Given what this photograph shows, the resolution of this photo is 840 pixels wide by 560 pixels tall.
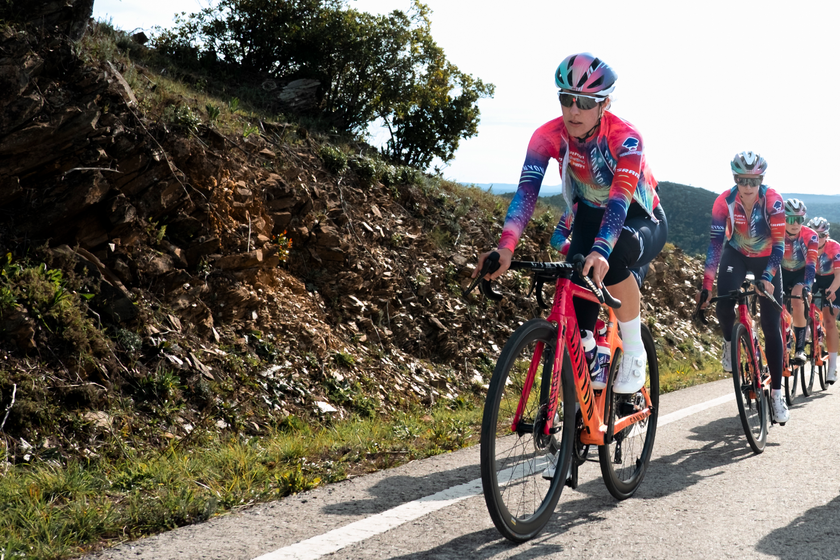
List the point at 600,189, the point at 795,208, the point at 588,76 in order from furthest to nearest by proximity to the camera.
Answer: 1. the point at 795,208
2. the point at 600,189
3. the point at 588,76

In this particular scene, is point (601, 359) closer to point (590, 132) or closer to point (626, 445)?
point (626, 445)

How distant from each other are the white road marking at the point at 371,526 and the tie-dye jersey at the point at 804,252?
6992 mm

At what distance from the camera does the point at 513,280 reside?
1076 cm

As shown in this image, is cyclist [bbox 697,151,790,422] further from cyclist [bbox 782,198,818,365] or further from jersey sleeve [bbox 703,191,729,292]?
cyclist [bbox 782,198,818,365]

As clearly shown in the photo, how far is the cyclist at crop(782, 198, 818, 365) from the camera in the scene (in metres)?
8.88

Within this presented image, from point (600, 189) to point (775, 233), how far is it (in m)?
3.25

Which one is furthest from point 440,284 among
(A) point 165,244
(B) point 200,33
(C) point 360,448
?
(B) point 200,33

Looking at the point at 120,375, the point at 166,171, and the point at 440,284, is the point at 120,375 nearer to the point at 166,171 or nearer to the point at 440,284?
the point at 166,171

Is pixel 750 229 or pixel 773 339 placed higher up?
pixel 750 229

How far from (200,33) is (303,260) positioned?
7197 mm

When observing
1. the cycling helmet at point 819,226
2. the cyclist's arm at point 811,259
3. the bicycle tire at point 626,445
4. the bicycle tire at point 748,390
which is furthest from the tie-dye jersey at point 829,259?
Result: the bicycle tire at point 626,445

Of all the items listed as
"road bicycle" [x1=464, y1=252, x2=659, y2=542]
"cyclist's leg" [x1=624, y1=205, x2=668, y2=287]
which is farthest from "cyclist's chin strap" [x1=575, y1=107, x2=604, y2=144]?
"road bicycle" [x1=464, y1=252, x2=659, y2=542]

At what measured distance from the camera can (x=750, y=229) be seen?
6.46 metres

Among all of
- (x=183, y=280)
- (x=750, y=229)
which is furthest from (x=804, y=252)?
(x=183, y=280)
